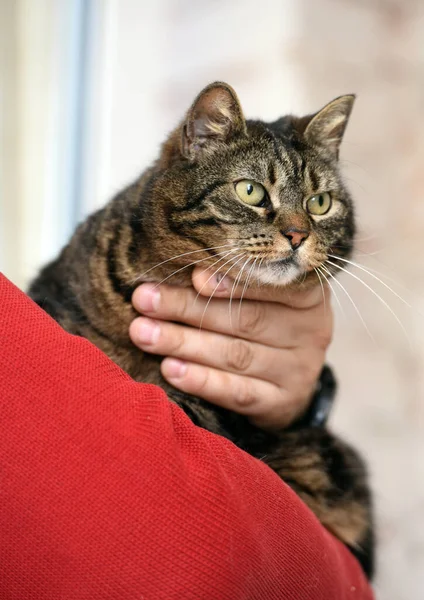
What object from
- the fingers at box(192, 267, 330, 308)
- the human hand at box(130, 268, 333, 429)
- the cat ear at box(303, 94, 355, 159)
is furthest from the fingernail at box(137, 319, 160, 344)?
the cat ear at box(303, 94, 355, 159)

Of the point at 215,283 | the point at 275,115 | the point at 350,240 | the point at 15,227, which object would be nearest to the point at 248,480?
the point at 215,283

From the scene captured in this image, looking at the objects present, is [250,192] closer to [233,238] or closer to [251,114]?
[233,238]

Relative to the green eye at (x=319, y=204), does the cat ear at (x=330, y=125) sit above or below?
above

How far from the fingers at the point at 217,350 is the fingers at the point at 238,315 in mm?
15

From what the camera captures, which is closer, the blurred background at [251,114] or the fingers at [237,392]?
the fingers at [237,392]

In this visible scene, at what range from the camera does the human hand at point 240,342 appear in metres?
0.97

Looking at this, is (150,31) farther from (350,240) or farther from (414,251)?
(350,240)

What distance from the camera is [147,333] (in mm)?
964

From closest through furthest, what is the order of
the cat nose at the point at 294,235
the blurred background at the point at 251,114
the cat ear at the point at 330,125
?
the cat nose at the point at 294,235 < the cat ear at the point at 330,125 < the blurred background at the point at 251,114

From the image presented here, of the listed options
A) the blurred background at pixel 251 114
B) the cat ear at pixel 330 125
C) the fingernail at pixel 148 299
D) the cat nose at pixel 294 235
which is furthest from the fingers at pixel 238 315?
the blurred background at pixel 251 114

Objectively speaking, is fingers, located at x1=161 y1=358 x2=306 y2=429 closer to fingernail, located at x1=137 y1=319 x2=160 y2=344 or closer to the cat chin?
fingernail, located at x1=137 y1=319 x2=160 y2=344

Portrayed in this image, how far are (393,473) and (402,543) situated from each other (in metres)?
0.23

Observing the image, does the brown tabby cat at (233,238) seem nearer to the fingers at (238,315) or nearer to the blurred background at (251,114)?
the fingers at (238,315)

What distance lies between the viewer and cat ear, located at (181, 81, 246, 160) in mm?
944
